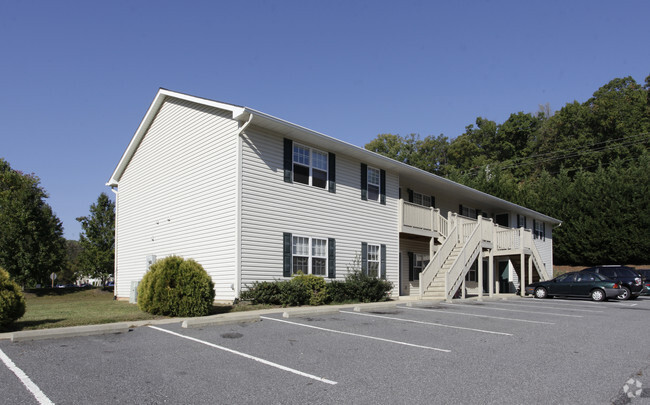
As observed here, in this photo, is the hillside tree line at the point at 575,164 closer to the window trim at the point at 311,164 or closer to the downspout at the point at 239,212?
the window trim at the point at 311,164

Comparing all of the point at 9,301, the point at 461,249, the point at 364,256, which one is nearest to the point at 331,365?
the point at 9,301

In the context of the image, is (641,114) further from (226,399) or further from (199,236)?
(226,399)

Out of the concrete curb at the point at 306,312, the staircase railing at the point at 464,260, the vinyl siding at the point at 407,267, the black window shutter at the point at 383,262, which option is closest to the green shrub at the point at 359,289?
the black window shutter at the point at 383,262

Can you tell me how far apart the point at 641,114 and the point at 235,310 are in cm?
5598

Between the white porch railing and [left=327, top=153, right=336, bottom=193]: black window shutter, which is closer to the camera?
[left=327, top=153, right=336, bottom=193]: black window shutter

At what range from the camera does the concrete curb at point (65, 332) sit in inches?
323

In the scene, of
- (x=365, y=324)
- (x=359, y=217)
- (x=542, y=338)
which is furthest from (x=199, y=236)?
(x=542, y=338)

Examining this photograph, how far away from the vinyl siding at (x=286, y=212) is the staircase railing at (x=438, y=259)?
191 cm

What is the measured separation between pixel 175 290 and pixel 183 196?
6889 millimetres

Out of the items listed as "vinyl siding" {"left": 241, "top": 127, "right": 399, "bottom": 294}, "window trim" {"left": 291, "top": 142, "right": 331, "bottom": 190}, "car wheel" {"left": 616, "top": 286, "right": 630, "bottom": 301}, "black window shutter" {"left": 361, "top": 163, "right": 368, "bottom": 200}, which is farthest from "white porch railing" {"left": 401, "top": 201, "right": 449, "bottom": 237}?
"car wheel" {"left": 616, "top": 286, "right": 630, "bottom": 301}

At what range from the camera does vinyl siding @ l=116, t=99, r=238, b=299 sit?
1571 centimetres

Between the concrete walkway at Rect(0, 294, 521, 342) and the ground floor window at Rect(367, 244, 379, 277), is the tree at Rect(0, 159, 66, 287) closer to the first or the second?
the ground floor window at Rect(367, 244, 379, 277)

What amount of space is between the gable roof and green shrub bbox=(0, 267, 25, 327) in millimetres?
7783

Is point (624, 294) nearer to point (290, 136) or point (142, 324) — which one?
point (290, 136)
